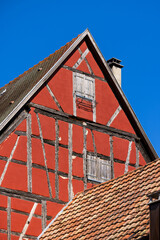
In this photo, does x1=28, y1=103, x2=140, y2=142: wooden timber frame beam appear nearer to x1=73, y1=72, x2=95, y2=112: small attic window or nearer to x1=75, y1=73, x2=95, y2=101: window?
x1=73, y1=72, x2=95, y2=112: small attic window

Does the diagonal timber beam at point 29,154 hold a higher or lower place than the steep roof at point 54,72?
lower

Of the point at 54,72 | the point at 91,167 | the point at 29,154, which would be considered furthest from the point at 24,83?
the point at 91,167

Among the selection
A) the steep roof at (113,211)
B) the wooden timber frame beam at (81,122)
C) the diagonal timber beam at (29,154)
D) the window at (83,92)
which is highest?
the window at (83,92)

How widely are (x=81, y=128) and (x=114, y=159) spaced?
5.93 feet

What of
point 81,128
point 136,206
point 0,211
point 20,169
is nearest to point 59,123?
point 81,128

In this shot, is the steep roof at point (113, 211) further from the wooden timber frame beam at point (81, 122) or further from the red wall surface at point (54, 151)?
the wooden timber frame beam at point (81, 122)

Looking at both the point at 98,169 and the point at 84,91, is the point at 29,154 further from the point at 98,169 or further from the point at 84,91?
the point at 84,91

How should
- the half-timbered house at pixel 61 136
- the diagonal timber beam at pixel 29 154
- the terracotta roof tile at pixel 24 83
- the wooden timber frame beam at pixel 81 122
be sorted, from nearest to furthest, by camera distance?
the half-timbered house at pixel 61 136 → the diagonal timber beam at pixel 29 154 → the wooden timber frame beam at pixel 81 122 → the terracotta roof tile at pixel 24 83

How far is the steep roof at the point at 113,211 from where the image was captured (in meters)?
15.0

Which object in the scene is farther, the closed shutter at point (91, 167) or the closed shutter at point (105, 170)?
the closed shutter at point (105, 170)

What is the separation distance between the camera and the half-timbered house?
20.8 metres

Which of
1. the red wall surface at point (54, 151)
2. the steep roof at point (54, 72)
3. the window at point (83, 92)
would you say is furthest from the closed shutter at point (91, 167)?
the steep roof at point (54, 72)

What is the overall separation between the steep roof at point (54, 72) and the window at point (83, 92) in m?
0.86

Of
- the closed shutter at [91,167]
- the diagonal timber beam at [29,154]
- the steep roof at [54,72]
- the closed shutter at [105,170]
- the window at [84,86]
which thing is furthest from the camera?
the window at [84,86]
